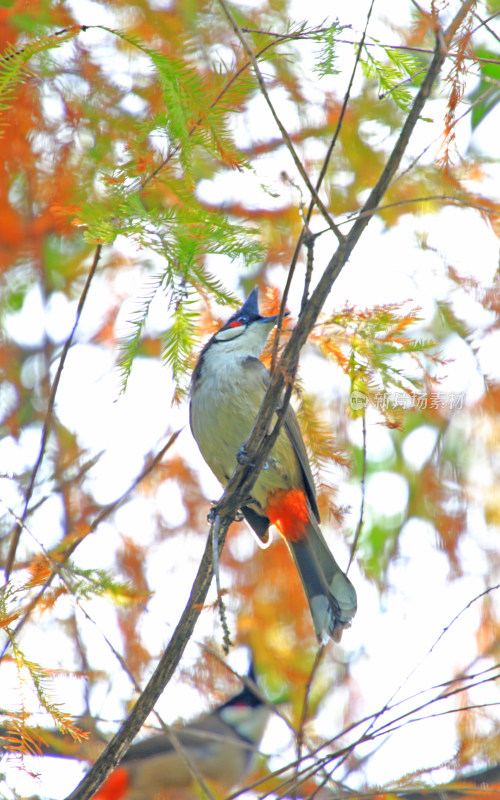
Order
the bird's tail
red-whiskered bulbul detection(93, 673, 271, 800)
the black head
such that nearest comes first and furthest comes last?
the bird's tail → the black head → red-whiskered bulbul detection(93, 673, 271, 800)

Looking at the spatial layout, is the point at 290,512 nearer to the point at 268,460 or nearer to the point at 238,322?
the point at 268,460

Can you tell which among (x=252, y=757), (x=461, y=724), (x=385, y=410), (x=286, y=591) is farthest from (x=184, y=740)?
(x=385, y=410)

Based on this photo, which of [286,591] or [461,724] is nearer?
[461,724]

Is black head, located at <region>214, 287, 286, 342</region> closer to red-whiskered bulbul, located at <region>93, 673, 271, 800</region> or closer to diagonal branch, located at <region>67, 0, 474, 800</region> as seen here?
diagonal branch, located at <region>67, 0, 474, 800</region>

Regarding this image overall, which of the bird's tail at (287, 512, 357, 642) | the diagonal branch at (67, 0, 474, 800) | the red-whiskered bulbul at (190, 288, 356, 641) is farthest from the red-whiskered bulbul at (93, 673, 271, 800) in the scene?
the diagonal branch at (67, 0, 474, 800)

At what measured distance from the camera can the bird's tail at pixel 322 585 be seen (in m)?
3.34

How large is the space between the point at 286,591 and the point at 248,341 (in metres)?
1.62

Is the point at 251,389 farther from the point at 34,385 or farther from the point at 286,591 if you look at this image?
the point at 34,385

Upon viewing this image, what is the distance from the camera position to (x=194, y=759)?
15.0ft

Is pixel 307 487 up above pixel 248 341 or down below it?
below

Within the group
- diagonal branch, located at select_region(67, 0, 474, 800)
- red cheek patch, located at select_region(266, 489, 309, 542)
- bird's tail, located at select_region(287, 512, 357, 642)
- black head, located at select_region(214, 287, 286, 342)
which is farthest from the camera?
black head, located at select_region(214, 287, 286, 342)

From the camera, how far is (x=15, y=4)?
275 cm

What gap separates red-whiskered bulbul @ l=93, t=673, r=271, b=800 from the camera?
3967 millimetres

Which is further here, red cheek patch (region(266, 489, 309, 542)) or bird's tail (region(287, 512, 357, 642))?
red cheek patch (region(266, 489, 309, 542))
